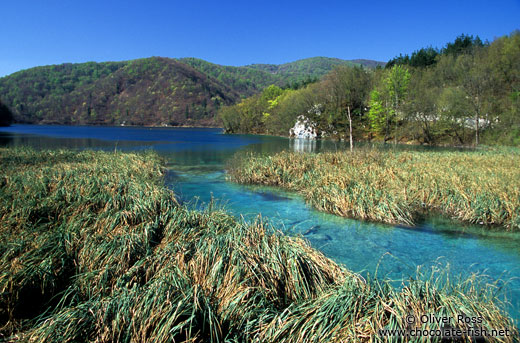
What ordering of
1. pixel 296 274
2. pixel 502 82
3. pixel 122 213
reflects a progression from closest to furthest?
pixel 296 274, pixel 122 213, pixel 502 82

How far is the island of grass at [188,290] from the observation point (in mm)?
3570

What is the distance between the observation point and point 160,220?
721cm

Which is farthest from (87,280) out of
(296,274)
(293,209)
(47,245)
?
(293,209)

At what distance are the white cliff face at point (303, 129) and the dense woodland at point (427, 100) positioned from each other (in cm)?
89

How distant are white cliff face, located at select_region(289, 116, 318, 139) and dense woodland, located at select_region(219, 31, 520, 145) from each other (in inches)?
35.2

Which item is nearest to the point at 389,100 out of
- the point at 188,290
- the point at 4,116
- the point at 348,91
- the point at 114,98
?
the point at 348,91

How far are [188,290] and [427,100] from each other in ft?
A: 157

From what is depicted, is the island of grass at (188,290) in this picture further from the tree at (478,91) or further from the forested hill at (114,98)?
the forested hill at (114,98)

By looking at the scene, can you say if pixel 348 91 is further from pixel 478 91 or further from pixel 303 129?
pixel 478 91

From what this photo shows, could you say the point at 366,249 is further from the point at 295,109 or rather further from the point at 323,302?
the point at 295,109

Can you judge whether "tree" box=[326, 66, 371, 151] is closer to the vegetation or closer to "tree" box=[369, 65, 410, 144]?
"tree" box=[369, 65, 410, 144]

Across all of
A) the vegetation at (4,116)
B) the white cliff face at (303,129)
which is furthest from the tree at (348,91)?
the vegetation at (4,116)

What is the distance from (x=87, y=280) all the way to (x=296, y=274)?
3395mm

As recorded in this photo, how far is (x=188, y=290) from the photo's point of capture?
4113mm
